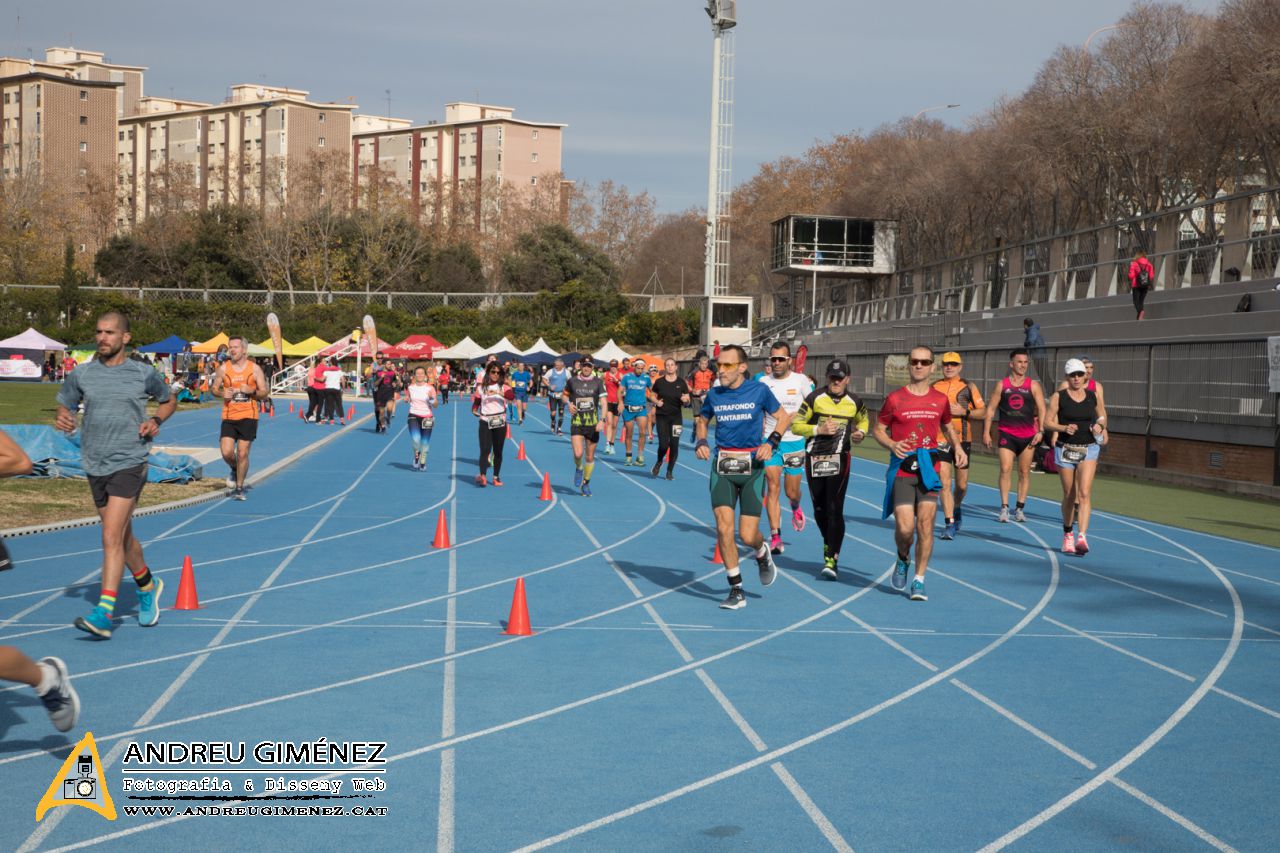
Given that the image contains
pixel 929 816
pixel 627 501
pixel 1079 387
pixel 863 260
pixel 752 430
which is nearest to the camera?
pixel 929 816

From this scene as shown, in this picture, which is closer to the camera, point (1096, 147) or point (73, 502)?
point (73, 502)

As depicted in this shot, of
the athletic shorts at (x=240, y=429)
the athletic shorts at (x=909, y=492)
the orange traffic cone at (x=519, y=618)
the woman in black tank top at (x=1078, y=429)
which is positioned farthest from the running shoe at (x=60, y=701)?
the athletic shorts at (x=240, y=429)

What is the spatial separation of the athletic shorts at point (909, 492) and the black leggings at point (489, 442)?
10.6 m

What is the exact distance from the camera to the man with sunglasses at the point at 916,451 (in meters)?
10.5

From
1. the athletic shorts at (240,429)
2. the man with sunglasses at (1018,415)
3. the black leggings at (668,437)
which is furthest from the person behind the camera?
the black leggings at (668,437)

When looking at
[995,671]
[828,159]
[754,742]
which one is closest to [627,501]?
[995,671]

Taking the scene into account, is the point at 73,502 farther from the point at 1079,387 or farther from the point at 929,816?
the point at 929,816

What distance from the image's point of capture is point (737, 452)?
34.0 ft

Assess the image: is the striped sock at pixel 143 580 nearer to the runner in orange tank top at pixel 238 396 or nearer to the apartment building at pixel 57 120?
the runner in orange tank top at pixel 238 396

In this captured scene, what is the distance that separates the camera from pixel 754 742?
661 centimetres

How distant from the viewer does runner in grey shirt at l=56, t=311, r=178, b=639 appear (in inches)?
334

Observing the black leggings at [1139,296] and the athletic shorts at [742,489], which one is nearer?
the athletic shorts at [742,489]

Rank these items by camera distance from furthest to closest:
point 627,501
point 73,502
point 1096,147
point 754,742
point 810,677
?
point 1096,147 → point 627,501 → point 73,502 → point 810,677 → point 754,742

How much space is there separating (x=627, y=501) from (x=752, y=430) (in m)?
8.33
